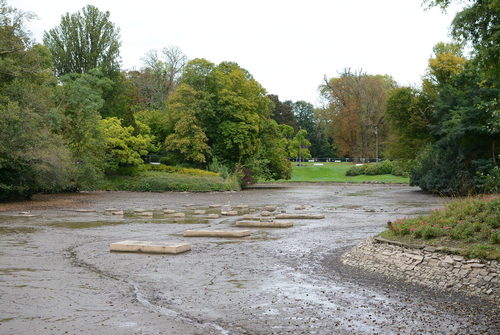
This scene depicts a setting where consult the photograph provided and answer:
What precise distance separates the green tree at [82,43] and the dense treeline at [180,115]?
124mm

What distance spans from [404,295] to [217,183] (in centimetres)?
3736

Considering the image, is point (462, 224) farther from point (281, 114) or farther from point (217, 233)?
point (281, 114)

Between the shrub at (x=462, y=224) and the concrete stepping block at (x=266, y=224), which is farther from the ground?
the shrub at (x=462, y=224)

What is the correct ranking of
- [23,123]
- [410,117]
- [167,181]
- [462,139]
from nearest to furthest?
[23,123] → [462,139] → [167,181] → [410,117]

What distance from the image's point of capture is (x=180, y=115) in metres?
50.2

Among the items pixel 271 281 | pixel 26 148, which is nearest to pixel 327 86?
pixel 26 148

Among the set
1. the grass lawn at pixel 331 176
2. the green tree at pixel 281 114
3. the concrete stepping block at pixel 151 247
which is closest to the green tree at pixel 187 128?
the grass lawn at pixel 331 176

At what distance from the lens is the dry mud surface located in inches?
303

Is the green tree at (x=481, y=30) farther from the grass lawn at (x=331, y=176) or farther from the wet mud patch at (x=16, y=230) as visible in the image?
the grass lawn at (x=331, y=176)

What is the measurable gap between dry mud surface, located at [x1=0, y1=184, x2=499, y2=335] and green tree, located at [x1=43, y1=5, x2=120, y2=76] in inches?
1985

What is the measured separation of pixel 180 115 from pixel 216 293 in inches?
1641

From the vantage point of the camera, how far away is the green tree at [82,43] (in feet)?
207

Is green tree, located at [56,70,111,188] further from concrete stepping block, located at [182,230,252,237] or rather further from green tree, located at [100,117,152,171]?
concrete stepping block, located at [182,230,252,237]

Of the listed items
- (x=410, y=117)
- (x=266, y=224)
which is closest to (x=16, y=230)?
(x=266, y=224)
